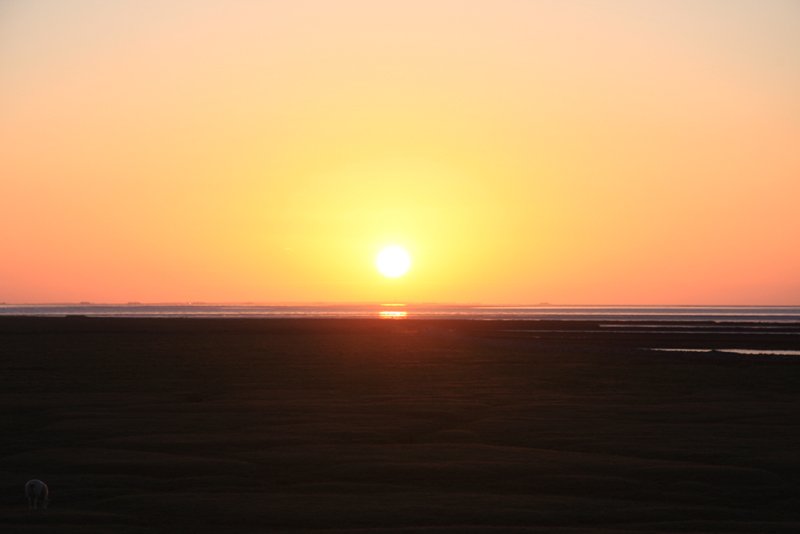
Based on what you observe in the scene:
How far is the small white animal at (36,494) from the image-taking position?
581 inches

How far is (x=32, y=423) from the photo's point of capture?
2353cm

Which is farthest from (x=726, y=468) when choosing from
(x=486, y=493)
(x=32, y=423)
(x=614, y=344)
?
(x=614, y=344)

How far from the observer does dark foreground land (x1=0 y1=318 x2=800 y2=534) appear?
48.2ft

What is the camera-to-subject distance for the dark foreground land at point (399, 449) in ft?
48.2

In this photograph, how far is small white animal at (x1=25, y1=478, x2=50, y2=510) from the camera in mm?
14750

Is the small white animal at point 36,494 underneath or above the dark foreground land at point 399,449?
underneath

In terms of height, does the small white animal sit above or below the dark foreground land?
below

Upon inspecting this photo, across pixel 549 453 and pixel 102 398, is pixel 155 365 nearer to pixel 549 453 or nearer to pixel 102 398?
pixel 102 398

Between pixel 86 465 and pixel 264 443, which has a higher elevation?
pixel 264 443

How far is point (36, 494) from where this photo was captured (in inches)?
580

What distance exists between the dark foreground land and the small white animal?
27 cm

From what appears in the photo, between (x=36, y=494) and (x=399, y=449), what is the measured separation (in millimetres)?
7433

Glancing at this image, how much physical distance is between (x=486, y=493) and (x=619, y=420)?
918 centimetres

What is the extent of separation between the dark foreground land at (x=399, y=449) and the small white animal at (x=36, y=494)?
27cm
